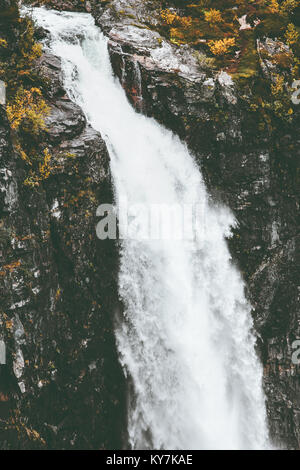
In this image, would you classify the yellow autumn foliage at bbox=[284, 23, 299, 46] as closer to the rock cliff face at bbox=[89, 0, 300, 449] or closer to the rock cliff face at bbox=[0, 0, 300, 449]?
the rock cliff face at bbox=[0, 0, 300, 449]

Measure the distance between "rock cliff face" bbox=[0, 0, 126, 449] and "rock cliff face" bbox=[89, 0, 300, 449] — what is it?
3.61m

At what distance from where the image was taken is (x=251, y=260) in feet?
46.2

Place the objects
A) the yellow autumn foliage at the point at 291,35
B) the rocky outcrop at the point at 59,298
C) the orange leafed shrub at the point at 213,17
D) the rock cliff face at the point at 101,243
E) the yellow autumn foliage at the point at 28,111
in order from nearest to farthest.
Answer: the rocky outcrop at the point at 59,298
the rock cliff face at the point at 101,243
the yellow autumn foliage at the point at 28,111
the yellow autumn foliage at the point at 291,35
the orange leafed shrub at the point at 213,17

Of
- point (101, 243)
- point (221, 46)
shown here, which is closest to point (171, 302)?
point (101, 243)

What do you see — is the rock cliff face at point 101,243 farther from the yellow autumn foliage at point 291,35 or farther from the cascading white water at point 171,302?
the yellow autumn foliage at point 291,35

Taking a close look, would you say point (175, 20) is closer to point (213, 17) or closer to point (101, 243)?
point (213, 17)

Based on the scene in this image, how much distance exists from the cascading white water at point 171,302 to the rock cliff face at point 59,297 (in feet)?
1.99

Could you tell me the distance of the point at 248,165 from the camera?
555 inches

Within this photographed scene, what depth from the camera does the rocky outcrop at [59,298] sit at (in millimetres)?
9336

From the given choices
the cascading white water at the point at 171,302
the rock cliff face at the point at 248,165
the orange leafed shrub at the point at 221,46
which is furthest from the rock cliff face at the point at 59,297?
the orange leafed shrub at the point at 221,46

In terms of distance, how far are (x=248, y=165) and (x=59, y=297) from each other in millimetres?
8295

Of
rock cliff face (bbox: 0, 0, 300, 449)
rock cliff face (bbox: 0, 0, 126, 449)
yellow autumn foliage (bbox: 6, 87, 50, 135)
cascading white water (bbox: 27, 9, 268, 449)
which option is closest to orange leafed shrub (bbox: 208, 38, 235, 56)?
rock cliff face (bbox: 0, 0, 300, 449)

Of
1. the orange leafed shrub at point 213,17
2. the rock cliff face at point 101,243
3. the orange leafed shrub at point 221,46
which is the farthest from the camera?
the orange leafed shrub at point 213,17


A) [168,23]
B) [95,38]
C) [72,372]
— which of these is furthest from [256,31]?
[72,372]
